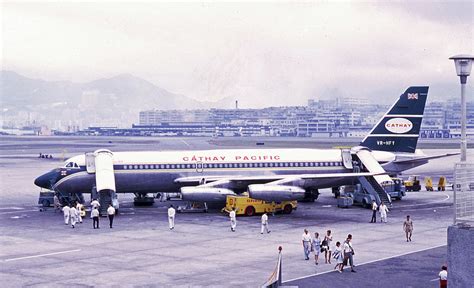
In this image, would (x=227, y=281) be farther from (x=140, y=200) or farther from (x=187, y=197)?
(x=140, y=200)

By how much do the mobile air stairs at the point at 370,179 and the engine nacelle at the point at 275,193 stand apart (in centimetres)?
627

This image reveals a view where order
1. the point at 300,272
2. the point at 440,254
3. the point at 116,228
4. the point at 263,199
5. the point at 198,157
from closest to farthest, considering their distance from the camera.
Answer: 1. the point at 300,272
2. the point at 440,254
3. the point at 116,228
4. the point at 263,199
5. the point at 198,157

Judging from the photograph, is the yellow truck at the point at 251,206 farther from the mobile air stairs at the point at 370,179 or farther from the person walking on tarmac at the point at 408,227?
the person walking on tarmac at the point at 408,227

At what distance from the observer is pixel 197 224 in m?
43.5

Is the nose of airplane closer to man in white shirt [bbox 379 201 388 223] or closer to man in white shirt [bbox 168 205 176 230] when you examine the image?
man in white shirt [bbox 168 205 176 230]

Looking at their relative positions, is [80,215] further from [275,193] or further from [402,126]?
[402,126]

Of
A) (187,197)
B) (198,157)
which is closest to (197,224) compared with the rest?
(187,197)

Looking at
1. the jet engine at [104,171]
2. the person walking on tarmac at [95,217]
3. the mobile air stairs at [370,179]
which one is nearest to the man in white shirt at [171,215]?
the person walking on tarmac at [95,217]

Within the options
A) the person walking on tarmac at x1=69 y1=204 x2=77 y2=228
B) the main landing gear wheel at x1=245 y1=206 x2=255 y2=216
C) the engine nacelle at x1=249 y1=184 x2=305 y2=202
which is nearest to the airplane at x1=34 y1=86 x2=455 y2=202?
the engine nacelle at x1=249 y1=184 x2=305 y2=202

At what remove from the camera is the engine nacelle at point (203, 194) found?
156ft

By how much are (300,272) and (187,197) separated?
19.1m

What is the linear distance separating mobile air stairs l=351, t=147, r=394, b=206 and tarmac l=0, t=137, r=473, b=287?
4.03 ft

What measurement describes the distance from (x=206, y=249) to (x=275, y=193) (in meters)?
12.4

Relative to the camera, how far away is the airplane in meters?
48.4
